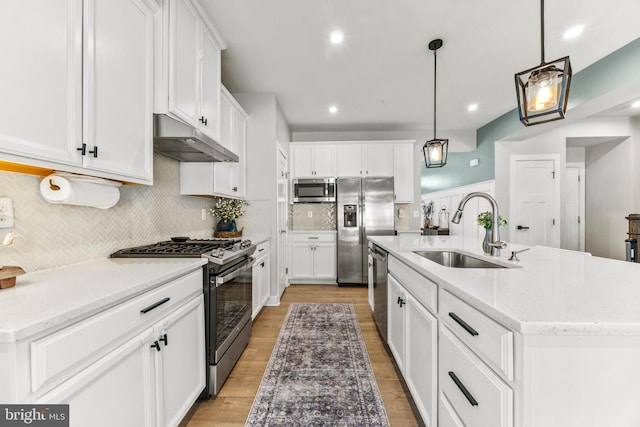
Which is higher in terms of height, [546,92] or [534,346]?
[546,92]

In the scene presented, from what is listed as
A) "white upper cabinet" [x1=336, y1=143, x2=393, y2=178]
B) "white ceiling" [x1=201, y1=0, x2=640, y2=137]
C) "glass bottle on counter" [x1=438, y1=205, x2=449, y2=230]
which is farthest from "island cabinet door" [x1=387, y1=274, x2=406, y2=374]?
"glass bottle on counter" [x1=438, y1=205, x2=449, y2=230]

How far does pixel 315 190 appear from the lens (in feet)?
15.6

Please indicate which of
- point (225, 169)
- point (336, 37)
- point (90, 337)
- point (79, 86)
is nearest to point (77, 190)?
point (79, 86)

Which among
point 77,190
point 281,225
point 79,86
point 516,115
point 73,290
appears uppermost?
point 516,115

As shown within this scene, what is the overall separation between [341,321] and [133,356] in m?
2.26

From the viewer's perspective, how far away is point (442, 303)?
1.23 metres

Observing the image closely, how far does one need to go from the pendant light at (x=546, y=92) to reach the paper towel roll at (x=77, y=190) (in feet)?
7.42

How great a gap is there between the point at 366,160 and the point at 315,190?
3.43 feet

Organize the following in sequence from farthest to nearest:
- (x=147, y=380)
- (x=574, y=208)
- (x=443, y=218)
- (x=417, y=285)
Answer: (x=443, y=218), (x=574, y=208), (x=417, y=285), (x=147, y=380)

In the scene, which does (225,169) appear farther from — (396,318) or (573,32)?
(573,32)

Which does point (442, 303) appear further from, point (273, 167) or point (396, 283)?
point (273, 167)

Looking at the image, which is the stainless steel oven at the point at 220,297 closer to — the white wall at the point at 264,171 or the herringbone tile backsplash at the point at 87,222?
the herringbone tile backsplash at the point at 87,222

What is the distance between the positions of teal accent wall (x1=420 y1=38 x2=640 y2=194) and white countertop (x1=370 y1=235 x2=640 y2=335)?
2714mm

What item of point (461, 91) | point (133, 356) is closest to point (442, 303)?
point (133, 356)
